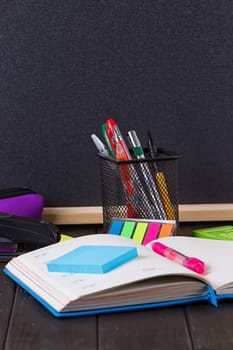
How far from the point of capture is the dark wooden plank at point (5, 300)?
1.91 feet

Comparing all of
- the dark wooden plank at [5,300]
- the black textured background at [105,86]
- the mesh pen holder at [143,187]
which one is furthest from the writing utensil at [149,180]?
the dark wooden plank at [5,300]

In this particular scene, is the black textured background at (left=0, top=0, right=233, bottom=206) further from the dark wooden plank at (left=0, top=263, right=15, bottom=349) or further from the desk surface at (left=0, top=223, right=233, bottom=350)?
the desk surface at (left=0, top=223, right=233, bottom=350)

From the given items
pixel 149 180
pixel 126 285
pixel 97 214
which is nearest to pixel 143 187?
pixel 149 180

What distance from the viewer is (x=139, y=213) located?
0.85 meters

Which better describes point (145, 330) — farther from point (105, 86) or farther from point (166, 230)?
point (105, 86)

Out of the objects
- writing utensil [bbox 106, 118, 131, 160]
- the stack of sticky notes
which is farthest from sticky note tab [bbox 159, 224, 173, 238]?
writing utensil [bbox 106, 118, 131, 160]

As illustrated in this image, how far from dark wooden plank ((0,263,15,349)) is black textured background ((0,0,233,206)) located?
27 centimetres

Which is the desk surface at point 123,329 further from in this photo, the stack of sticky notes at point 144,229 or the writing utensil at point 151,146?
the writing utensil at point 151,146

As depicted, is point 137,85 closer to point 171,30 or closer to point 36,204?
point 171,30

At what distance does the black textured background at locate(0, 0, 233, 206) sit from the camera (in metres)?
0.94

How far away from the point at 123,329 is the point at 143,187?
0.30 metres

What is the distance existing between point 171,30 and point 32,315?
1.69ft

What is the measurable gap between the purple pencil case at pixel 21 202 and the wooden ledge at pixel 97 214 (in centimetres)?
6

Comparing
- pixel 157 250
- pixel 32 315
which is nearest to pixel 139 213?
pixel 157 250
